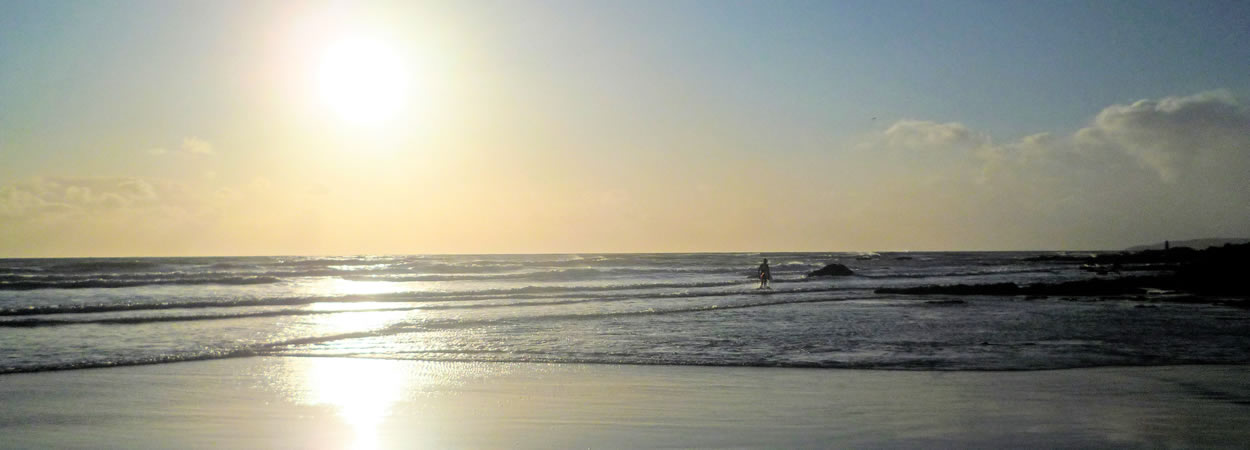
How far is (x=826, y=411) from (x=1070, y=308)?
60.5 ft

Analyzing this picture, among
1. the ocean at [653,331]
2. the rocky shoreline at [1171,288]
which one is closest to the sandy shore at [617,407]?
the ocean at [653,331]

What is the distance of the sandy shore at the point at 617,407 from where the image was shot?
26.2ft

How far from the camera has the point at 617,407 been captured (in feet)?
31.5

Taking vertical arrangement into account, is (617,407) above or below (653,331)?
below

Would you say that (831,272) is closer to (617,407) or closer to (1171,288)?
(1171,288)

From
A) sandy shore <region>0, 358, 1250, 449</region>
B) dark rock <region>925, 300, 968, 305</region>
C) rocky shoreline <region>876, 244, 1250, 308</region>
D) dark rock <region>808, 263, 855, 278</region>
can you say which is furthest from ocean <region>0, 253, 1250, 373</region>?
dark rock <region>808, 263, 855, 278</region>

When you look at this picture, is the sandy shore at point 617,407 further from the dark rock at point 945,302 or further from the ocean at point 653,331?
the dark rock at point 945,302

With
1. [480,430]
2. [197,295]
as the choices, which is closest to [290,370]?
[480,430]

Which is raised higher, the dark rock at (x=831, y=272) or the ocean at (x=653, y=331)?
the dark rock at (x=831, y=272)

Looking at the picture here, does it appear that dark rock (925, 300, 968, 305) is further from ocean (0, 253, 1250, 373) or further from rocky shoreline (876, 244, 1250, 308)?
rocky shoreline (876, 244, 1250, 308)

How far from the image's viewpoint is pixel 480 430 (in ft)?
27.7

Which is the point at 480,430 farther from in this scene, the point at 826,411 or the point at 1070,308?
the point at 1070,308

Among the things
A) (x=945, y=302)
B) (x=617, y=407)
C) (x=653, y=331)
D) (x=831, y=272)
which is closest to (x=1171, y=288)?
(x=945, y=302)

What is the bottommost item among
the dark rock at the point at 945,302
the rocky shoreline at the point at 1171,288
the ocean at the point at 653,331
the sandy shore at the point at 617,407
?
the sandy shore at the point at 617,407
